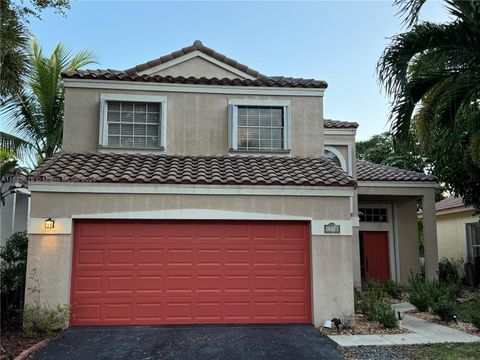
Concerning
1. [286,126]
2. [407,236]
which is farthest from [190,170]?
[407,236]

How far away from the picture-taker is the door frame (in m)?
18.4

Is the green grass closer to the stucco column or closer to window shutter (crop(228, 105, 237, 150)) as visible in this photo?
window shutter (crop(228, 105, 237, 150))

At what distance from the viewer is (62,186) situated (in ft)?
33.1

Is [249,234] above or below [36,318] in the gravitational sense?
above

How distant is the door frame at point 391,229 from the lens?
60.5 feet

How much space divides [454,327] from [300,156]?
225 inches

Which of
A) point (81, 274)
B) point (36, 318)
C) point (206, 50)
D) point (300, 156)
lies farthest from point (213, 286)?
point (206, 50)

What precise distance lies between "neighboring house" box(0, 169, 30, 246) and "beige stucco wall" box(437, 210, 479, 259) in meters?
18.2

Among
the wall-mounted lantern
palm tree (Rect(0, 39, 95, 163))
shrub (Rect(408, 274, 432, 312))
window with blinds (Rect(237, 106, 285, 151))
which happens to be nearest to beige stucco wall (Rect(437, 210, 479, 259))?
shrub (Rect(408, 274, 432, 312))

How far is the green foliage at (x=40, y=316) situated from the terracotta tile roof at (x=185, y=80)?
555 centimetres

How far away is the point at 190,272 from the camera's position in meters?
10.4

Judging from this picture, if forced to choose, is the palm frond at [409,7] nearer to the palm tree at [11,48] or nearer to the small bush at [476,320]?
the small bush at [476,320]

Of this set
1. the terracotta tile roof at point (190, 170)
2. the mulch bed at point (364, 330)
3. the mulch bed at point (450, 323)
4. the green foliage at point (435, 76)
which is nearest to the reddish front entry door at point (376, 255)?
the mulch bed at point (450, 323)

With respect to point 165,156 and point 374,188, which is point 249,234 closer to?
point 165,156
